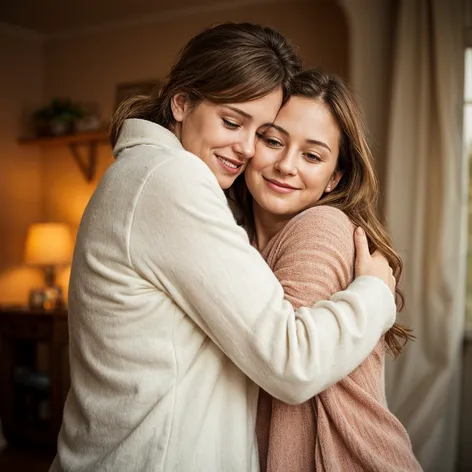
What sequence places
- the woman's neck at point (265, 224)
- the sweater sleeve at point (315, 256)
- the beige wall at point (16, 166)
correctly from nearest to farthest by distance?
1. the sweater sleeve at point (315, 256)
2. the woman's neck at point (265, 224)
3. the beige wall at point (16, 166)

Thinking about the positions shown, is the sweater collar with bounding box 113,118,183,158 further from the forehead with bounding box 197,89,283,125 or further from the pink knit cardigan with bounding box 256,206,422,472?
the pink knit cardigan with bounding box 256,206,422,472

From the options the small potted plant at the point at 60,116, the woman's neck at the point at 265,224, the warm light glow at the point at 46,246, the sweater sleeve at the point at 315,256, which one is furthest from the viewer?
the small potted plant at the point at 60,116

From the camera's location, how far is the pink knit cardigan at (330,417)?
1.30 metres

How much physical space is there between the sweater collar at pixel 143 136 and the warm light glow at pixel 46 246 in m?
3.75

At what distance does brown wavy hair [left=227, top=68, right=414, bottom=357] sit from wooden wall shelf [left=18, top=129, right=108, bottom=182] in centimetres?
376

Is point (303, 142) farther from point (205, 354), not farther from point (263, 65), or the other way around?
point (205, 354)

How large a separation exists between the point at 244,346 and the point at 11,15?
4748 mm

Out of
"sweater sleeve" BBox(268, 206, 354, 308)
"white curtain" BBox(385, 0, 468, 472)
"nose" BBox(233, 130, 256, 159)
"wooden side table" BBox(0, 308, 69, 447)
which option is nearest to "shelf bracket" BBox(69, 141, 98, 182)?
"wooden side table" BBox(0, 308, 69, 447)

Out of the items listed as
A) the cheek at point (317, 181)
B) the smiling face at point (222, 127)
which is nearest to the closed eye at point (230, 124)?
the smiling face at point (222, 127)

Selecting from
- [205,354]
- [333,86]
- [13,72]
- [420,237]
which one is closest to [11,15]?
[13,72]

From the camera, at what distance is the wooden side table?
182 inches

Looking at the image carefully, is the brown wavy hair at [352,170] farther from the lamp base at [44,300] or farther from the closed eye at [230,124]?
the lamp base at [44,300]

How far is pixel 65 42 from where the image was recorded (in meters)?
5.62

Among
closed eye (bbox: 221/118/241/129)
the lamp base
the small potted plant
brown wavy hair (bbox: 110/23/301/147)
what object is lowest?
the lamp base
